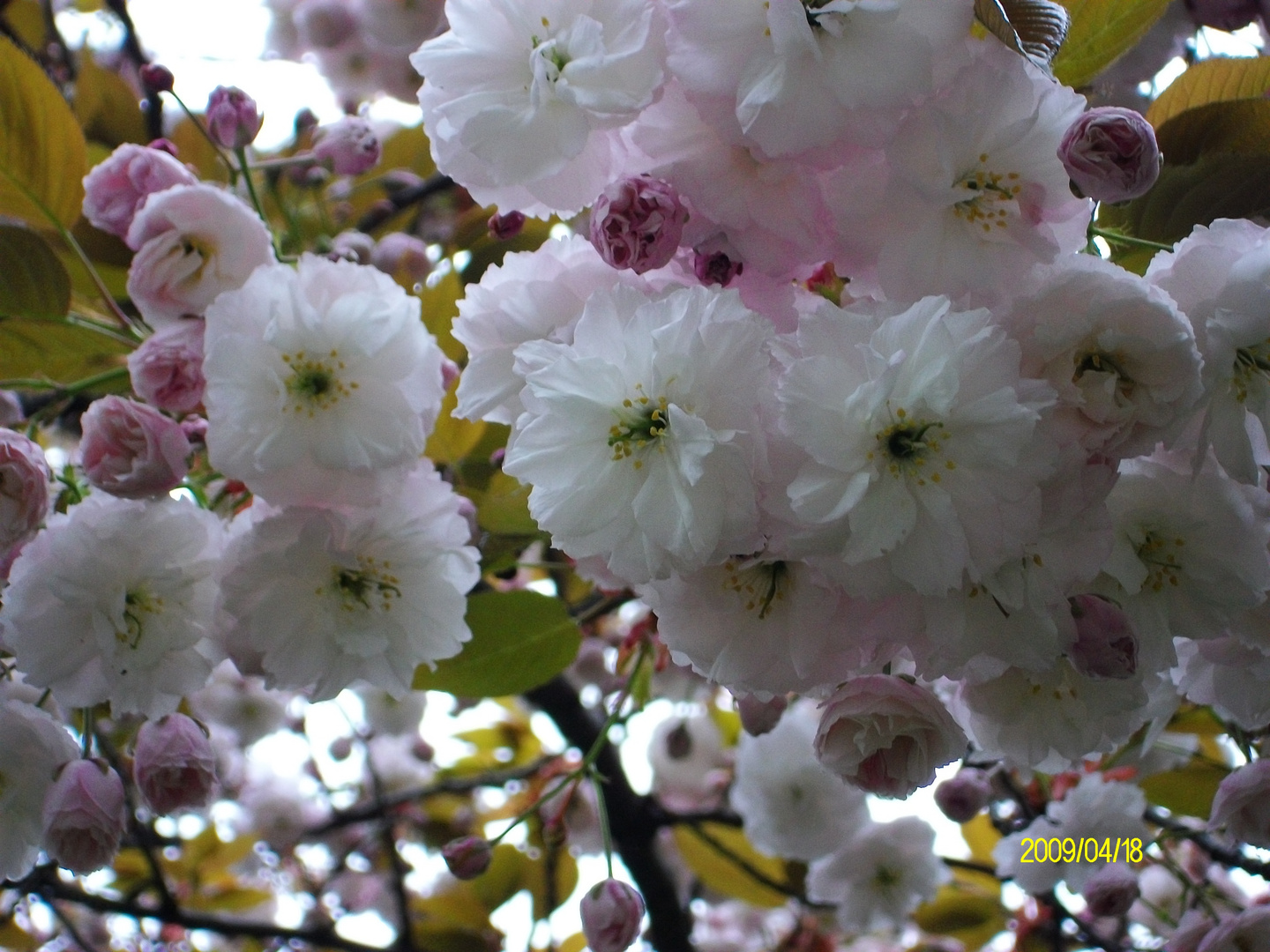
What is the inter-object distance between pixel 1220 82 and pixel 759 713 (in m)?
0.66

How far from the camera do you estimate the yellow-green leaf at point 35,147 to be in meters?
1.04

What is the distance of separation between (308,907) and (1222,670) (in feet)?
7.67

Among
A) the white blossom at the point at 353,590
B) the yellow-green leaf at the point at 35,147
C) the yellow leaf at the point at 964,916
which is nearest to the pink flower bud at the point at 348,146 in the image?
the yellow-green leaf at the point at 35,147

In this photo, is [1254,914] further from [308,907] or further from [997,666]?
[308,907]

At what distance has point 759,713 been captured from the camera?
0.94 metres

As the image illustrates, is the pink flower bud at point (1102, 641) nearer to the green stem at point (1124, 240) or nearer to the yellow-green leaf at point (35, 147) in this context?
the green stem at point (1124, 240)

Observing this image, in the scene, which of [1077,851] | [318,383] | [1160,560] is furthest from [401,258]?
[1077,851]

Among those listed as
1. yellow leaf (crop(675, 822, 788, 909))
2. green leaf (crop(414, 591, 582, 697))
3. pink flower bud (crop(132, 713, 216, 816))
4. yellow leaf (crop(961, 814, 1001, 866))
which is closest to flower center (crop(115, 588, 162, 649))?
pink flower bud (crop(132, 713, 216, 816))

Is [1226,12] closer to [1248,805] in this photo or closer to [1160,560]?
[1160,560]

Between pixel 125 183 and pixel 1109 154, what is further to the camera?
pixel 125 183

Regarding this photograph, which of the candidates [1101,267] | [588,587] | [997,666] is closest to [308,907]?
[588,587]

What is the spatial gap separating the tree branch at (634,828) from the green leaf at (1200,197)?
3.54ft

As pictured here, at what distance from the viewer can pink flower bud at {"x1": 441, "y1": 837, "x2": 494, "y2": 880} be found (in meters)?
1.14

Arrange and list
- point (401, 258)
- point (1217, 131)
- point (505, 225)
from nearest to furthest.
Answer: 1. point (1217, 131)
2. point (505, 225)
3. point (401, 258)
